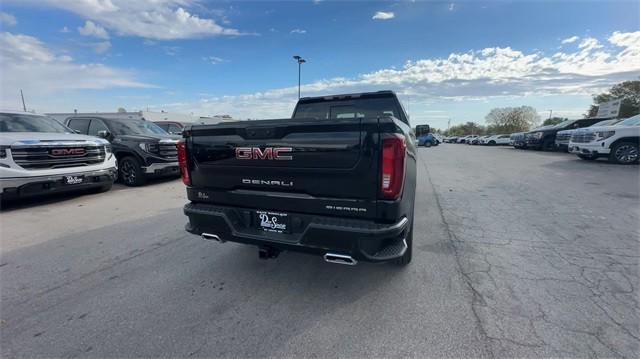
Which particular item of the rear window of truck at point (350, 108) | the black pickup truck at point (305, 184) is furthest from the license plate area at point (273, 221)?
the rear window of truck at point (350, 108)

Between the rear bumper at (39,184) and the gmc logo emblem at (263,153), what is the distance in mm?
5232

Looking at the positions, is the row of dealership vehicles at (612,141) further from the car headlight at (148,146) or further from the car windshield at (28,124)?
the car windshield at (28,124)

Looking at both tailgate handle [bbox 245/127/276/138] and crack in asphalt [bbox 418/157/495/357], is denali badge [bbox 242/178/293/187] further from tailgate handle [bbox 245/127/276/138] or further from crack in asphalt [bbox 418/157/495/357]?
crack in asphalt [bbox 418/157/495/357]

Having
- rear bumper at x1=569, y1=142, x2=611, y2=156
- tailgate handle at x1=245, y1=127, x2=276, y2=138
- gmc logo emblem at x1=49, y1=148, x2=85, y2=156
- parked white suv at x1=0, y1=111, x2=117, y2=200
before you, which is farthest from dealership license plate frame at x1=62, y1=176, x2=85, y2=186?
rear bumper at x1=569, y1=142, x2=611, y2=156

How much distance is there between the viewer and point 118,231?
14.5ft

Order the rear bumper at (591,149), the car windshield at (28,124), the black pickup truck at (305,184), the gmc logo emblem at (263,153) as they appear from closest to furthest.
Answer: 1. the black pickup truck at (305,184)
2. the gmc logo emblem at (263,153)
3. the car windshield at (28,124)
4. the rear bumper at (591,149)

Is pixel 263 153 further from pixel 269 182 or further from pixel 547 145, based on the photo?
pixel 547 145

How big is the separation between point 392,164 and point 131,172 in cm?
822

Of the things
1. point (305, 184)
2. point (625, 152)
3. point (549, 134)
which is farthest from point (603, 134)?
point (305, 184)

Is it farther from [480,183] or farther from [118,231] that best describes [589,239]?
[118,231]

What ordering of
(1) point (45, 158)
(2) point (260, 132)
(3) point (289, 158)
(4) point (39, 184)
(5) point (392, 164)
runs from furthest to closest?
(1) point (45, 158) < (4) point (39, 184) < (2) point (260, 132) < (3) point (289, 158) < (5) point (392, 164)

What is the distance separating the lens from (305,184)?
7.94 ft

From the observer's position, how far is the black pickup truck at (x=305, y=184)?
2.17 m

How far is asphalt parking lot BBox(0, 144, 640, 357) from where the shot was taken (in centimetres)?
207
